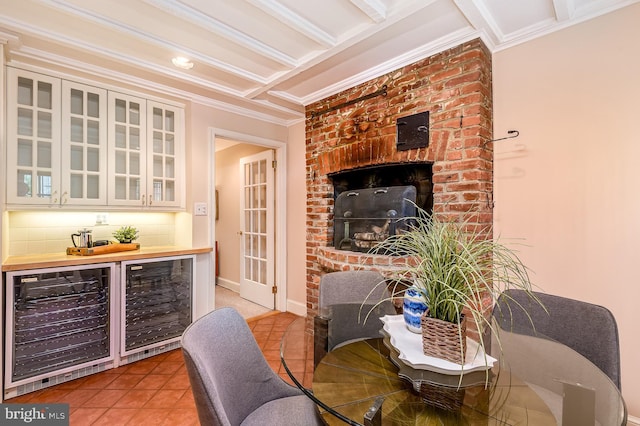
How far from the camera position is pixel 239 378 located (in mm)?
1203

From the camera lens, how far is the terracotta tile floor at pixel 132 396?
72.4 inches

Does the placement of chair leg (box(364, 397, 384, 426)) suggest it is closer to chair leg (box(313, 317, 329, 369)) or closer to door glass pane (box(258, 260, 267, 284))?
chair leg (box(313, 317, 329, 369))

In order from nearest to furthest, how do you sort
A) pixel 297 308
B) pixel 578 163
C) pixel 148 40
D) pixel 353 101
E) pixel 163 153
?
pixel 578 163 → pixel 148 40 → pixel 353 101 → pixel 163 153 → pixel 297 308

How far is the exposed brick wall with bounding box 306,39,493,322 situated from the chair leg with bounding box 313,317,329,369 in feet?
0.54

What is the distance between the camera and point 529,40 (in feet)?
6.73

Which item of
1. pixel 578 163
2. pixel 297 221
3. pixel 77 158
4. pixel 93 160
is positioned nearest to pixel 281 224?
pixel 297 221

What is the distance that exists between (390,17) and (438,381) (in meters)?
1.98

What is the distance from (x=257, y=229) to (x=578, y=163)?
337 cm

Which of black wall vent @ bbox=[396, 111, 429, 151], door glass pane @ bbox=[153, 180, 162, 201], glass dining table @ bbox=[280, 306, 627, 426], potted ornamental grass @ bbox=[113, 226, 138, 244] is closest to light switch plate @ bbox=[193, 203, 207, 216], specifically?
door glass pane @ bbox=[153, 180, 162, 201]

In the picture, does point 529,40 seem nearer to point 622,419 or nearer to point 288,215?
point 622,419

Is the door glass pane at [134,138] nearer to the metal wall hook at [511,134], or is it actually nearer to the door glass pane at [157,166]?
the door glass pane at [157,166]

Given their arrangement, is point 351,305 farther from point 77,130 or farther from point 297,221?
point 77,130

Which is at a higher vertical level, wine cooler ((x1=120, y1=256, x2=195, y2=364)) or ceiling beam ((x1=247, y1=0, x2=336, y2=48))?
ceiling beam ((x1=247, y1=0, x2=336, y2=48))

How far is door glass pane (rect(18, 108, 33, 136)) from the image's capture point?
2.23 metres
